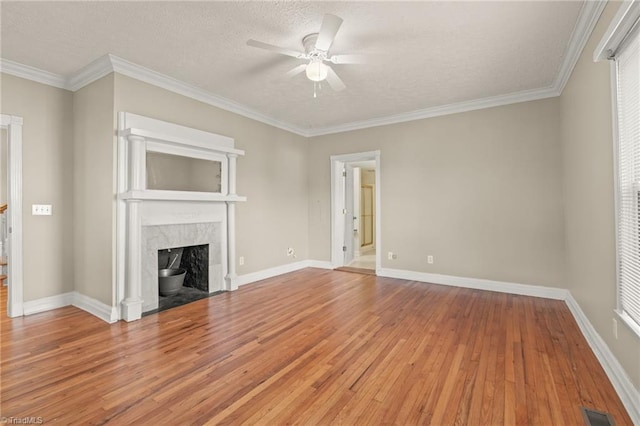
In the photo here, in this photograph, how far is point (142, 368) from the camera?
2186 millimetres

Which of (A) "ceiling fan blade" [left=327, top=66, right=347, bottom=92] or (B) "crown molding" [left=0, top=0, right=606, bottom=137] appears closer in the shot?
(B) "crown molding" [left=0, top=0, right=606, bottom=137]

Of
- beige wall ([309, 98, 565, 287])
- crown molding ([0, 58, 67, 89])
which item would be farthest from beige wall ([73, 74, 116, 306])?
beige wall ([309, 98, 565, 287])

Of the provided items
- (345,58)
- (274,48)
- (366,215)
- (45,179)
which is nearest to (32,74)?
(45,179)

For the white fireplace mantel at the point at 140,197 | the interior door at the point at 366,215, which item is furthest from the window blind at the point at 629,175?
the interior door at the point at 366,215

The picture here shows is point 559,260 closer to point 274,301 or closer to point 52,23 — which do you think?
point 274,301

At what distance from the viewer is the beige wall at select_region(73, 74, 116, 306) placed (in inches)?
125

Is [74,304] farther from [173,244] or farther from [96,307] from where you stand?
[173,244]

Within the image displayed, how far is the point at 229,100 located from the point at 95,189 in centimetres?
203

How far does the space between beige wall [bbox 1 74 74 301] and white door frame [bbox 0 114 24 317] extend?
0.17 feet

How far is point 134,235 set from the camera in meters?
3.17

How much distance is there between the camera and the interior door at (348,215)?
6.06 m

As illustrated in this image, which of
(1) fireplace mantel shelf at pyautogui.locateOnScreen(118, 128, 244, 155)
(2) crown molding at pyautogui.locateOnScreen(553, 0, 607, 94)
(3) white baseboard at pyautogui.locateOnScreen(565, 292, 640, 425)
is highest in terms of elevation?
(2) crown molding at pyautogui.locateOnScreen(553, 0, 607, 94)

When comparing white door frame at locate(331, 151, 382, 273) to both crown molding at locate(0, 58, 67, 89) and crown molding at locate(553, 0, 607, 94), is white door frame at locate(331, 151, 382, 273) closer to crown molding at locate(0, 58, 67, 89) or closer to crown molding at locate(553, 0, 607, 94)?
crown molding at locate(553, 0, 607, 94)

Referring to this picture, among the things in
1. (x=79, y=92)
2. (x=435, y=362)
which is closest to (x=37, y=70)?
(x=79, y=92)
